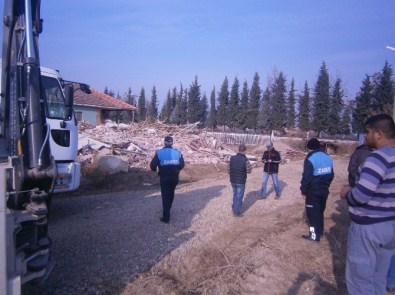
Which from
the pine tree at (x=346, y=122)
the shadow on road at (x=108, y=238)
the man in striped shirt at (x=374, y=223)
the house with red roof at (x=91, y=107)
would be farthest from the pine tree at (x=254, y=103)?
the man in striped shirt at (x=374, y=223)

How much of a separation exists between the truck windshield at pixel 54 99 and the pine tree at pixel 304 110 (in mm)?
50914

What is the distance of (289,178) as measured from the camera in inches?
647

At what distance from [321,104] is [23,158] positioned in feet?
179

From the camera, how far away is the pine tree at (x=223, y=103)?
72.2 metres

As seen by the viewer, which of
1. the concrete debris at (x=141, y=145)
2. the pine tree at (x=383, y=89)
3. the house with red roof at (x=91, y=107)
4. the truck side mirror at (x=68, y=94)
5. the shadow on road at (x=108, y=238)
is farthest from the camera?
the pine tree at (x=383, y=89)

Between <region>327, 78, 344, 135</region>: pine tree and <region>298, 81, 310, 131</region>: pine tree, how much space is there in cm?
339

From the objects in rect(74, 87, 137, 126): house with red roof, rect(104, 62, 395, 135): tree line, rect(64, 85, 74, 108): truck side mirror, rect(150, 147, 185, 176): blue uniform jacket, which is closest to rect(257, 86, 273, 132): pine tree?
rect(104, 62, 395, 135): tree line

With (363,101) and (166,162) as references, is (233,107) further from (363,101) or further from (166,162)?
(166,162)

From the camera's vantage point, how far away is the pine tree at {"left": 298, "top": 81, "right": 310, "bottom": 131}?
56.0 metres

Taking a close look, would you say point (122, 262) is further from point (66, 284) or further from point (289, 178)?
point (289, 178)

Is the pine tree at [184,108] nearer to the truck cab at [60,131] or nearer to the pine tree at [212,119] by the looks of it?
the pine tree at [212,119]

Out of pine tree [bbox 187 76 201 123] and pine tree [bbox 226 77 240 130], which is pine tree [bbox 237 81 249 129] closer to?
pine tree [bbox 226 77 240 130]

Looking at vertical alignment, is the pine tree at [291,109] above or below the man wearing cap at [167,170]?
above

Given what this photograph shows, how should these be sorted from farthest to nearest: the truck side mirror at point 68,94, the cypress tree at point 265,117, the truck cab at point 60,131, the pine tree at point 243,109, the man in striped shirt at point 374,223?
the pine tree at point 243,109 < the cypress tree at point 265,117 < the truck cab at point 60,131 < the truck side mirror at point 68,94 < the man in striped shirt at point 374,223
